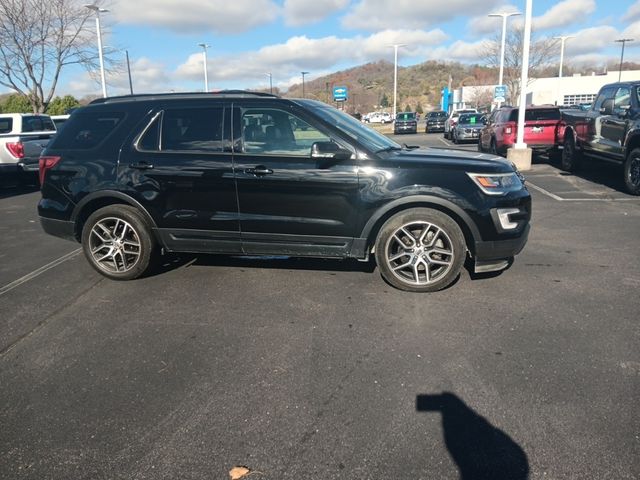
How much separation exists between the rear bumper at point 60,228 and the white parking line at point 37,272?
545 mm

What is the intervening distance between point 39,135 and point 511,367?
1227 centimetres

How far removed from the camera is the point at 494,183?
4527 millimetres

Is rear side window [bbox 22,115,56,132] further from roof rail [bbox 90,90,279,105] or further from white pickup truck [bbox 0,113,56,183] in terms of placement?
roof rail [bbox 90,90,279,105]

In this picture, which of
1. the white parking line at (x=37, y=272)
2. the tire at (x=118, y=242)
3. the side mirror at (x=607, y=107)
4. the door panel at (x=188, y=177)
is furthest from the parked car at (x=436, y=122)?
the tire at (x=118, y=242)

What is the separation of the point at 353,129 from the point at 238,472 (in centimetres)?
351

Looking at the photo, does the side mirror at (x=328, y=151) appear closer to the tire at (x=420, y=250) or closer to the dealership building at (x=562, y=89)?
the tire at (x=420, y=250)

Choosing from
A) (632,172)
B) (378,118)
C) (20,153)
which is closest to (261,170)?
(632,172)

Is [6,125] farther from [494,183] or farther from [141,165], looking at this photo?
[494,183]

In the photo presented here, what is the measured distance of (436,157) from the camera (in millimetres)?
4828

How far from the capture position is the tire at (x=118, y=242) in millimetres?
5133

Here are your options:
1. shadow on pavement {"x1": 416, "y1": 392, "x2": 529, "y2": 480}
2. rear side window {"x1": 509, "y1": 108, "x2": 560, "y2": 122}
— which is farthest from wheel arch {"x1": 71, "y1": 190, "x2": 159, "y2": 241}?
rear side window {"x1": 509, "y1": 108, "x2": 560, "y2": 122}

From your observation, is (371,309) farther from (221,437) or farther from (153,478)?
(153,478)

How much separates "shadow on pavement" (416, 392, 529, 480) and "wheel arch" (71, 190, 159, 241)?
3.38 m

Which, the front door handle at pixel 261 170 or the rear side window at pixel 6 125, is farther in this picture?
the rear side window at pixel 6 125
